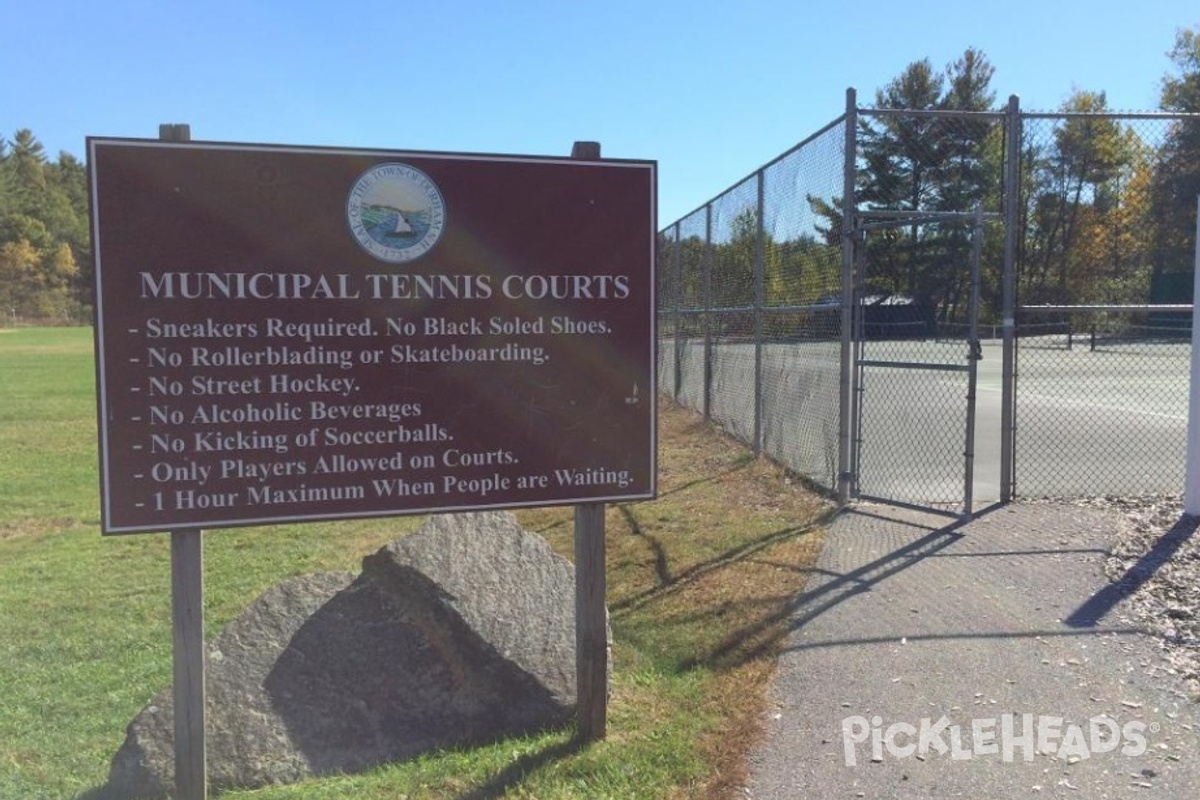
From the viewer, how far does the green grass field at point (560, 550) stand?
3672 mm

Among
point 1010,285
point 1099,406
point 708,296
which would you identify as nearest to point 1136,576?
point 1010,285

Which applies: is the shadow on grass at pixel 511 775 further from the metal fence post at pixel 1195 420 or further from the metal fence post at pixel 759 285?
the metal fence post at pixel 759 285

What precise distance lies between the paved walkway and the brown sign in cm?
120

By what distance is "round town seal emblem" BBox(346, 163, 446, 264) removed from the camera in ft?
11.2

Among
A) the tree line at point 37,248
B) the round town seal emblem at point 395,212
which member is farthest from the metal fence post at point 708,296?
the tree line at point 37,248

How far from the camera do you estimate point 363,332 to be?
3.45 metres

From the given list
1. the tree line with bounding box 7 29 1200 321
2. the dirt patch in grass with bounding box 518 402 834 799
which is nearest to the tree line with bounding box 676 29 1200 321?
the tree line with bounding box 7 29 1200 321

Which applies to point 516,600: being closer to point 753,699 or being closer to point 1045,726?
point 753,699

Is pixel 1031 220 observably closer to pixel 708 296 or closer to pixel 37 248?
pixel 708 296

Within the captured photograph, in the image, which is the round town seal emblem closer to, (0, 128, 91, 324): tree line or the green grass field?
the green grass field

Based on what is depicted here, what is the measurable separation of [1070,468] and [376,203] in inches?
308

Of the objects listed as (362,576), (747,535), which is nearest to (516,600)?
(362,576)

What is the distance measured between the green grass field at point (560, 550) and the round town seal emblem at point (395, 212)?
193 centimetres

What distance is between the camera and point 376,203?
3.43 metres
